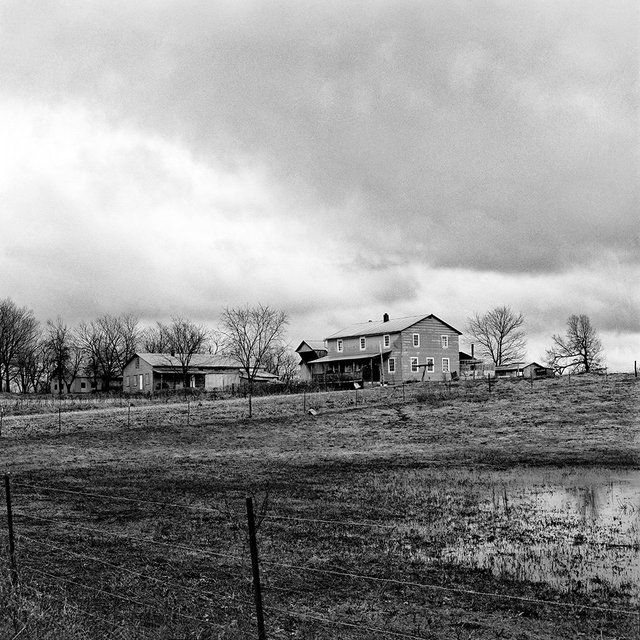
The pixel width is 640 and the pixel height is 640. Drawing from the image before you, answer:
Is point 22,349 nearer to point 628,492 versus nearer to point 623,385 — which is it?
point 623,385

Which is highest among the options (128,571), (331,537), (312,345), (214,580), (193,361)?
(312,345)

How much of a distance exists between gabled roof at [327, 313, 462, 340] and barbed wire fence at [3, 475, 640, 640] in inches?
2398

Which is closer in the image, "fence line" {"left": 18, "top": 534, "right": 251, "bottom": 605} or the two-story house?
"fence line" {"left": 18, "top": 534, "right": 251, "bottom": 605}

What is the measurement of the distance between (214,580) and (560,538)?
24.0ft

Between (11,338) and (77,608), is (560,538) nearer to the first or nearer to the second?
(77,608)

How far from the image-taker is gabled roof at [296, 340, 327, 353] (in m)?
92.8

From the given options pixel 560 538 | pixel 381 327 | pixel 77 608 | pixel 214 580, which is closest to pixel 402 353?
pixel 381 327

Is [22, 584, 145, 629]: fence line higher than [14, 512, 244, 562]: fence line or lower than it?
higher

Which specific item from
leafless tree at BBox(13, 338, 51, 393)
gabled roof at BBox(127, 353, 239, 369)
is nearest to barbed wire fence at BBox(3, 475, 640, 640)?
gabled roof at BBox(127, 353, 239, 369)

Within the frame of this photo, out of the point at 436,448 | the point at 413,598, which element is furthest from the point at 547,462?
the point at 413,598

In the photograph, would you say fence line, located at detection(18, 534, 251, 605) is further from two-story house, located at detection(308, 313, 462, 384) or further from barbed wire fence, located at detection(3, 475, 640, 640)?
two-story house, located at detection(308, 313, 462, 384)

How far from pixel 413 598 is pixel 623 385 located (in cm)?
4576

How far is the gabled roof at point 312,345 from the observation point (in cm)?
9275

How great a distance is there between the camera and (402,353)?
75.6 m
